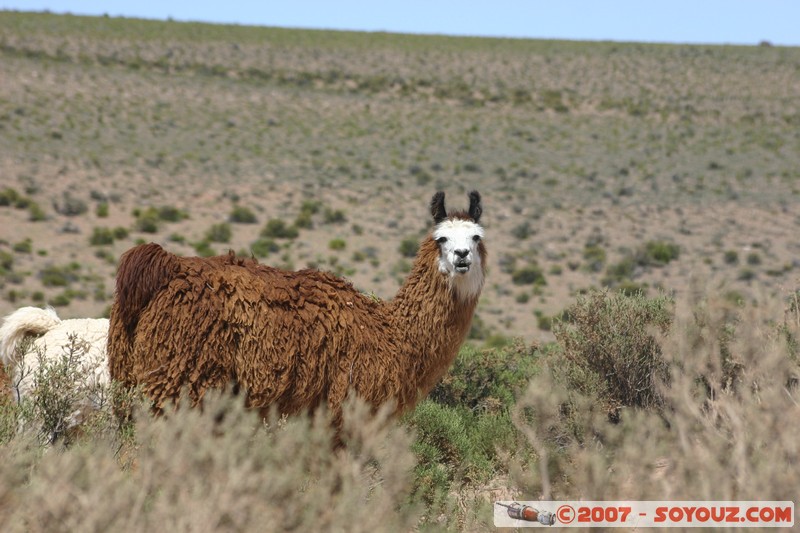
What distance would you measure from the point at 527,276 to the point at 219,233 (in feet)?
29.8

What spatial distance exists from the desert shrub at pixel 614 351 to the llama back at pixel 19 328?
4.05 m

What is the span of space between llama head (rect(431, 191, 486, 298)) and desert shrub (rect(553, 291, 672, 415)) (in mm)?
1771

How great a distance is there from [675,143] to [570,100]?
1039cm

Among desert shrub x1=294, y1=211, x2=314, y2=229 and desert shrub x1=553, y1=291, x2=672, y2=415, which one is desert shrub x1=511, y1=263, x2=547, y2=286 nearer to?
desert shrub x1=294, y1=211, x2=314, y2=229

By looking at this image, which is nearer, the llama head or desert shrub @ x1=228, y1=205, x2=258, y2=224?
the llama head

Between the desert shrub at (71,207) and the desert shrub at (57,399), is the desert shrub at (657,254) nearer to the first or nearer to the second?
the desert shrub at (71,207)

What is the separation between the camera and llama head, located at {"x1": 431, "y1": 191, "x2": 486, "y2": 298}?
6.00 m

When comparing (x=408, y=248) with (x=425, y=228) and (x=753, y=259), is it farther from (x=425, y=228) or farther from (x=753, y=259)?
(x=753, y=259)

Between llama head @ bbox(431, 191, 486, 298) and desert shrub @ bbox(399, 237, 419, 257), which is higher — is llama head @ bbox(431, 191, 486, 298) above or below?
above

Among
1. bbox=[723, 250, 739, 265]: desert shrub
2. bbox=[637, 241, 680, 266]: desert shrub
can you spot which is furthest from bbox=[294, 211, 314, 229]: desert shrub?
bbox=[723, 250, 739, 265]: desert shrub

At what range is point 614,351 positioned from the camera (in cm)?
761

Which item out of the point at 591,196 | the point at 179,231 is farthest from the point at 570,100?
the point at 179,231

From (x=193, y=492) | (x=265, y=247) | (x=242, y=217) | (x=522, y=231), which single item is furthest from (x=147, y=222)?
(x=193, y=492)

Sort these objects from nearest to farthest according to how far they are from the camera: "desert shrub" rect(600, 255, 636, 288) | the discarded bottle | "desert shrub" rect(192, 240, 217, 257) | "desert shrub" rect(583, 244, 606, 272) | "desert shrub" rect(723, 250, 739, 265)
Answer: the discarded bottle
"desert shrub" rect(600, 255, 636, 288)
"desert shrub" rect(192, 240, 217, 257)
"desert shrub" rect(583, 244, 606, 272)
"desert shrub" rect(723, 250, 739, 265)
